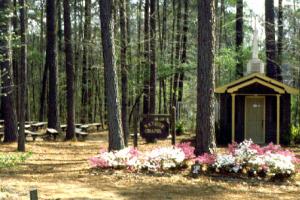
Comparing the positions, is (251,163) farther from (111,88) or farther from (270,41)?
(270,41)

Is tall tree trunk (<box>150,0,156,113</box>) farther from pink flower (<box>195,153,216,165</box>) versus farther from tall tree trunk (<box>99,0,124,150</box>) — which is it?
pink flower (<box>195,153,216,165</box>)

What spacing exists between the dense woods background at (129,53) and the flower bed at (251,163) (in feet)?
3.92

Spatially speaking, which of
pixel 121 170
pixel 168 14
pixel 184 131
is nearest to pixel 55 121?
pixel 184 131

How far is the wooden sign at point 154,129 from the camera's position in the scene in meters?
17.2

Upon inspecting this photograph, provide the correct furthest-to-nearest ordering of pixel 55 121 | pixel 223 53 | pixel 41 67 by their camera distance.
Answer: pixel 41 67 < pixel 223 53 < pixel 55 121

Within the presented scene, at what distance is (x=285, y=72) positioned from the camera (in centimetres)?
3588

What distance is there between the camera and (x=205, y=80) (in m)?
12.5

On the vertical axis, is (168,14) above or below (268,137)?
above

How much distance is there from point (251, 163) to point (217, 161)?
2.47ft

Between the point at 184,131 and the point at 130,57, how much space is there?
232 inches

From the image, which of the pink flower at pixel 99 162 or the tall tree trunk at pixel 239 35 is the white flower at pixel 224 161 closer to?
the pink flower at pixel 99 162

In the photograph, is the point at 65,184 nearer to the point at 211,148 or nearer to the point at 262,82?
the point at 211,148

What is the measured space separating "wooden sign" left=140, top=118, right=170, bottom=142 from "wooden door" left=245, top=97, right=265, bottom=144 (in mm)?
4762

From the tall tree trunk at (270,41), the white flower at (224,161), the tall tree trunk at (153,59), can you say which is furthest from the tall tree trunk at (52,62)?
the white flower at (224,161)
